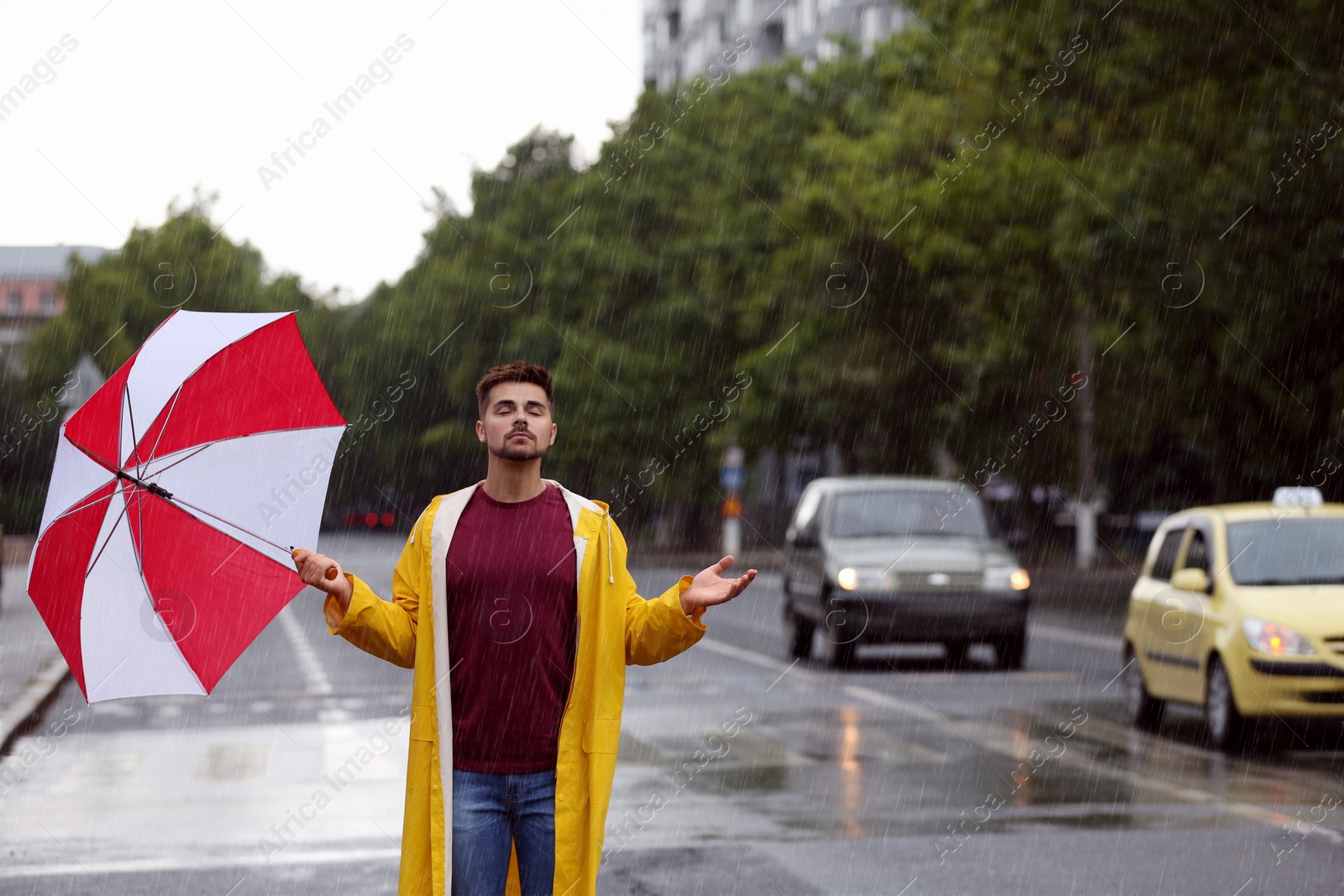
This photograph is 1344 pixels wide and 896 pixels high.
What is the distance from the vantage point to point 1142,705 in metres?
13.2

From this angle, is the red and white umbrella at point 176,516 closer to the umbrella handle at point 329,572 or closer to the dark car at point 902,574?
the umbrella handle at point 329,572

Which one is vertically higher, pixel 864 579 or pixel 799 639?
pixel 864 579

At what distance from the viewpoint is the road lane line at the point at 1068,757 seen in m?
9.38

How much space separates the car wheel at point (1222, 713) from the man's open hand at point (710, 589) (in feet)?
27.0

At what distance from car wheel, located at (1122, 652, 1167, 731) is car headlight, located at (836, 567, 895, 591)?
4.33 meters

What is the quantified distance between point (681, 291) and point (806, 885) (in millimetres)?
42024

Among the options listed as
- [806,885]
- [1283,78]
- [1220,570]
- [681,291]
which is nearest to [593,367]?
[681,291]

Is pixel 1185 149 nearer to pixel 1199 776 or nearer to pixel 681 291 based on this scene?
pixel 1199 776

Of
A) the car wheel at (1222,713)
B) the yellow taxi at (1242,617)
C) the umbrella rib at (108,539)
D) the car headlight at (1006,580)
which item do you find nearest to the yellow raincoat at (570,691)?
the umbrella rib at (108,539)

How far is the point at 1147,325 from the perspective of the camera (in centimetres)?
2223

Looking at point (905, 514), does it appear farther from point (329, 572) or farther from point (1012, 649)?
point (329, 572)

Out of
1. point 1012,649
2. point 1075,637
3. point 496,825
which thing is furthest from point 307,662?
point 496,825

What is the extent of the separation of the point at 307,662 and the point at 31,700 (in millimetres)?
5404

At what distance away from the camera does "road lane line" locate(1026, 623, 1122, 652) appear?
68.5 feet
